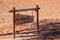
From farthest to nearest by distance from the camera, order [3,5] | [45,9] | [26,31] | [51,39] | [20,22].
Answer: [3,5], [45,9], [20,22], [26,31], [51,39]

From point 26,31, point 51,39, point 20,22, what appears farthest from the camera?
point 20,22

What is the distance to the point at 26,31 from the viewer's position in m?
Result: 7.77

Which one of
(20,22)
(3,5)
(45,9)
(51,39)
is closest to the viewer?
(51,39)

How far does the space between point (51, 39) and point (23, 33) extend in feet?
4.22

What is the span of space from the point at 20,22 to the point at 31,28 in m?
1.44

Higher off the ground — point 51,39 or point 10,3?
point 10,3

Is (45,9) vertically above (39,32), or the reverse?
(45,9)

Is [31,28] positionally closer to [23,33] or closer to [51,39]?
[23,33]

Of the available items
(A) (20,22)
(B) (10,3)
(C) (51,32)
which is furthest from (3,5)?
(C) (51,32)

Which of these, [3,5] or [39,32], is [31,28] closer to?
[39,32]

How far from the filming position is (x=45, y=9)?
40.1 ft

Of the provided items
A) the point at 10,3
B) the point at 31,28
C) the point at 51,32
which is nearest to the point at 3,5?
the point at 10,3

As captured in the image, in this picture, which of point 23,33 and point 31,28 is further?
point 31,28

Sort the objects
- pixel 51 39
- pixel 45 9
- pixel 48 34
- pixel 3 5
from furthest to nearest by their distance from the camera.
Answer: pixel 3 5 → pixel 45 9 → pixel 48 34 → pixel 51 39
